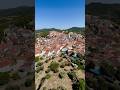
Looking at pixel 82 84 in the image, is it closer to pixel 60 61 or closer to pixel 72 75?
pixel 72 75

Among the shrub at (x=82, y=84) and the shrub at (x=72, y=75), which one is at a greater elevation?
the shrub at (x=72, y=75)

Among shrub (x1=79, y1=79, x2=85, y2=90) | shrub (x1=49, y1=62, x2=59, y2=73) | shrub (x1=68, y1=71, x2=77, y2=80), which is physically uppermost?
shrub (x1=49, y1=62, x2=59, y2=73)

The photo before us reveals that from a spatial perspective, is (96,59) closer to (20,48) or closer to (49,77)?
(49,77)

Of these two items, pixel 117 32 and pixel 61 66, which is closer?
pixel 117 32

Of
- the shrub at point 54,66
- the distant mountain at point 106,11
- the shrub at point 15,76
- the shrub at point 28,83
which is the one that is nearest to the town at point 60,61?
the shrub at point 54,66

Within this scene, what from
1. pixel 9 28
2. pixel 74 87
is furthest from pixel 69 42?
pixel 9 28

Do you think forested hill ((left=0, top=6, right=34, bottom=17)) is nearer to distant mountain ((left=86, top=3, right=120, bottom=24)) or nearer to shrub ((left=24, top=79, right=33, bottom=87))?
distant mountain ((left=86, top=3, right=120, bottom=24))

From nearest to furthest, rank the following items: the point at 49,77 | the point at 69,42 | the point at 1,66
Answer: the point at 1,66
the point at 49,77
the point at 69,42

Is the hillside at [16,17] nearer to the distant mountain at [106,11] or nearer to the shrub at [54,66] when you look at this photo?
the shrub at [54,66]

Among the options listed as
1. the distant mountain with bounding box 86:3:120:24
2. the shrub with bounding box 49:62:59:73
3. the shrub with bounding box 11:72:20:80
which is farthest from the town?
the distant mountain with bounding box 86:3:120:24
